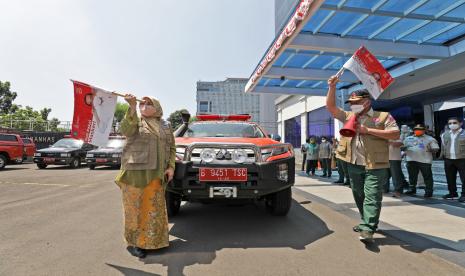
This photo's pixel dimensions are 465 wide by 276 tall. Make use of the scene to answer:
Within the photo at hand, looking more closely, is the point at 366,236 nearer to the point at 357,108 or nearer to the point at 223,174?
the point at 357,108

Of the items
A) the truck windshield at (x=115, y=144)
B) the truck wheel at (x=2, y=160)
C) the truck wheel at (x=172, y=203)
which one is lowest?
the truck wheel at (x=172, y=203)

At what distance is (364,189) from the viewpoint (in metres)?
3.32

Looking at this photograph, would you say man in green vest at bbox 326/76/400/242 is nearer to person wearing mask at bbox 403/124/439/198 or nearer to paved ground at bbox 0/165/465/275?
paved ground at bbox 0/165/465/275

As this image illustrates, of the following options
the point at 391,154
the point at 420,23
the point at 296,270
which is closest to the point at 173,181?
the point at 296,270

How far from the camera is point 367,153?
10.7ft

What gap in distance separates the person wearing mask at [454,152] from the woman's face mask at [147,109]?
576 cm

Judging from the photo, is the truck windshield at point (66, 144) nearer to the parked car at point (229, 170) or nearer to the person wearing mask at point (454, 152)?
the parked car at point (229, 170)

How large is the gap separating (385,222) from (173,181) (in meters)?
3.03

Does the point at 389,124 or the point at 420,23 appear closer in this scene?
the point at 389,124

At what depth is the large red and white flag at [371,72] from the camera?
363cm

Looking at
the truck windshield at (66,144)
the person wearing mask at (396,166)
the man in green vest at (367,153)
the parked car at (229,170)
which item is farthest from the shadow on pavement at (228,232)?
the truck windshield at (66,144)

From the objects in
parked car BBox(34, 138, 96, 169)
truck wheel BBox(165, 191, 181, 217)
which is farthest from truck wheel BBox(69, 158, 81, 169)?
truck wheel BBox(165, 191, 181, 217)

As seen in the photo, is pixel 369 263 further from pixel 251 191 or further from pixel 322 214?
pixel 322 214

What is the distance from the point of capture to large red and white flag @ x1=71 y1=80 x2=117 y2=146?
9.52 ft
